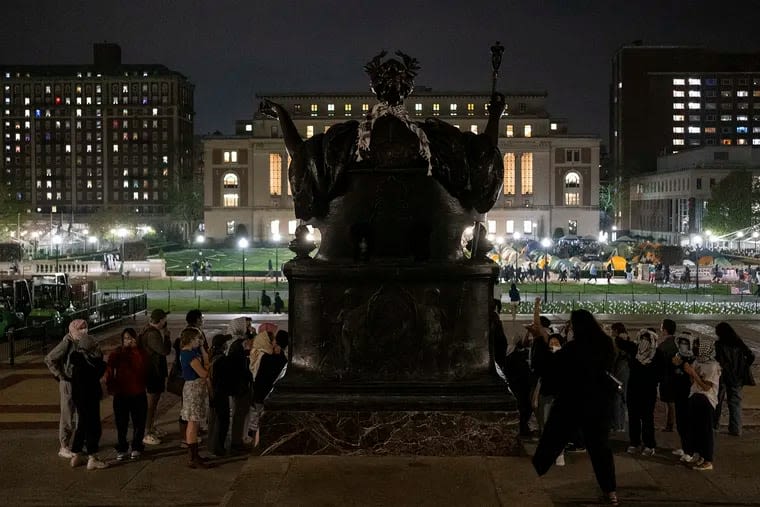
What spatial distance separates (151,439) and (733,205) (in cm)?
8505

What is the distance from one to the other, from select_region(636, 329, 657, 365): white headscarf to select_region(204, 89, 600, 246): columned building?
10429 centimetres

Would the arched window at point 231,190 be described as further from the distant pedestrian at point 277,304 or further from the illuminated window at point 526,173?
the distant pedestrian at point 277,304

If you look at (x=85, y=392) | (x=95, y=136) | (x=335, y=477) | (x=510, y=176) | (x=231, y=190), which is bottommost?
(x=85, y=392)

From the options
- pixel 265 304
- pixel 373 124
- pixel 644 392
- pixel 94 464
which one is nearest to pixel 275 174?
pixel 265 304

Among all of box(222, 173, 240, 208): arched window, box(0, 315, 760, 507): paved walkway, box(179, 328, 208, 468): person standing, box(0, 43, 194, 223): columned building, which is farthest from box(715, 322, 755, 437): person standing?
box(0, 43, 194, 223): columned building

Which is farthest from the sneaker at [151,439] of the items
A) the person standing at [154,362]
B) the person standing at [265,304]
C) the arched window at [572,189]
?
the arched window at [572,189]

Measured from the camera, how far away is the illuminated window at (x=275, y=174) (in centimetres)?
12012

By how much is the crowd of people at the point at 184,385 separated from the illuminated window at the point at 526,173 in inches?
4312

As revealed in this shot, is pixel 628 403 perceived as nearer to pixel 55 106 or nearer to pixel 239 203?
pixel 239 203

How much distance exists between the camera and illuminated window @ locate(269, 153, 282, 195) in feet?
394

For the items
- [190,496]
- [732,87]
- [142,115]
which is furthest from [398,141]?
[732,87]

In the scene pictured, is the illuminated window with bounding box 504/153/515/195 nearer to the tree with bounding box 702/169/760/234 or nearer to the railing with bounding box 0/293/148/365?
the tree with bounding box 702/169/760/234

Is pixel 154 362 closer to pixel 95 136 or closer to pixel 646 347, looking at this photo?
pixel 646 347

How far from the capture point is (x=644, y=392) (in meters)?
10.7
